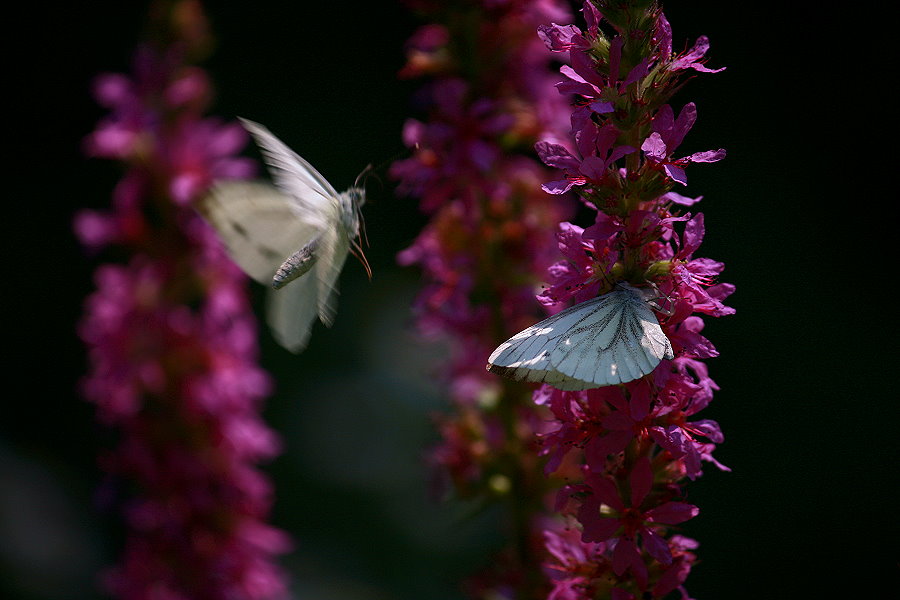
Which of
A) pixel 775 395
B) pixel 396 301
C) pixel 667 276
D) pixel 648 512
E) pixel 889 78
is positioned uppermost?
pixel 667 276

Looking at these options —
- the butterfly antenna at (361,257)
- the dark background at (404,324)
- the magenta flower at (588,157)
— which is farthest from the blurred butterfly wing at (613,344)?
the dark background at (404,324)

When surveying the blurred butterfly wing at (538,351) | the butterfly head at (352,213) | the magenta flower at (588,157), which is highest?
the magenta flower at (588,157)

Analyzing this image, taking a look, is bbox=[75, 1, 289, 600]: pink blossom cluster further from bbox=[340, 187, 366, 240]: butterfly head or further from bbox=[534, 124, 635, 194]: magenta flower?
bbox=[534, 124, 635, 194]: magenta flower

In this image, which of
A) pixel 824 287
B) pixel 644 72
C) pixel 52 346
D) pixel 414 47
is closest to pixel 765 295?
pixel 824 287

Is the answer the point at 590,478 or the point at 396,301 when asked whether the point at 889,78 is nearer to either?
the point at 396,301

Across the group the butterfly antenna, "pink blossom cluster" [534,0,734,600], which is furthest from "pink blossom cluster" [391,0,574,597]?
"pink blossom cluster" [534,0,734,600]

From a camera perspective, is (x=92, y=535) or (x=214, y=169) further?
(x=92, y=535)

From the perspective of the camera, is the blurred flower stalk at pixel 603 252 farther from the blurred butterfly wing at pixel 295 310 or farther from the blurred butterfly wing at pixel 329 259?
the blurred butterfly wing at pixel 295 310
